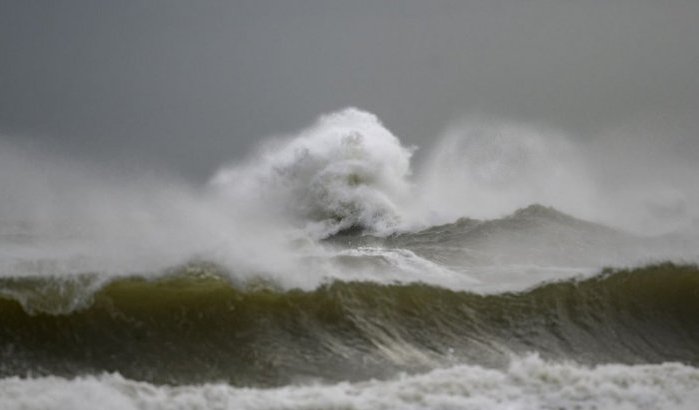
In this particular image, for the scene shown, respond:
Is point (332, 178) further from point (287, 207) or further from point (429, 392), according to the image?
point (429, 392)

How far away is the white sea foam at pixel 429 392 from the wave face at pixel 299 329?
249 mm

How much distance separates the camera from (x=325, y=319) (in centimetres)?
736

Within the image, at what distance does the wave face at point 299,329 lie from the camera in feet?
20.5

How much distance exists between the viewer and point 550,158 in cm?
2088

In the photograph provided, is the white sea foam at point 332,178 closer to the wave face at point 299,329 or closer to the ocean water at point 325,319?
the ocean water at point 325,319

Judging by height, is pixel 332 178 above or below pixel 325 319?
above

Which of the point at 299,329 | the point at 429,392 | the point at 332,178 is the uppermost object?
the point at 332,178

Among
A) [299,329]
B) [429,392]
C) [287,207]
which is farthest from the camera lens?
[287,207]

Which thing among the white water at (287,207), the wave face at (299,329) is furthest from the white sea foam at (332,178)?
the wave face at (299,329)

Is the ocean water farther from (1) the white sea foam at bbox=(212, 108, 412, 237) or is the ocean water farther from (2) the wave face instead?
(1) the white sea foam at bbox=(212, 108, 412, 237)

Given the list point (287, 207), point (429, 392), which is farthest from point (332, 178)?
point (429, 392)

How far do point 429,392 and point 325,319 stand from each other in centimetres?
174

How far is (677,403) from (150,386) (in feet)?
14.9

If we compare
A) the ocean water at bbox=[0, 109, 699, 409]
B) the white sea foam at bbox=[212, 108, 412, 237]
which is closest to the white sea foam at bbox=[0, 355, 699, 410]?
the ocean water at bbox=[0, 109, 699, 409]
